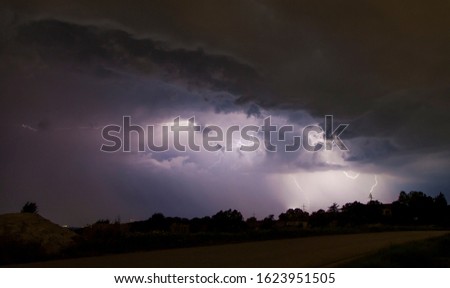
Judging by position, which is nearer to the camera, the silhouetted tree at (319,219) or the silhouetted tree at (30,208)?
the silhouetted tree at (30,208)

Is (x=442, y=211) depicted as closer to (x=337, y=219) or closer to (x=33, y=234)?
(x=337, y=219)

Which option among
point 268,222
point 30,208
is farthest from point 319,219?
point 30,208

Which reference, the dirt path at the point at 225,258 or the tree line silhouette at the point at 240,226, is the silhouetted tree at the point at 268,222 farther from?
the dirt path at the point at 225,258

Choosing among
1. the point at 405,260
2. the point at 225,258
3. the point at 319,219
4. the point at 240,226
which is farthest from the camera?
the point at 319,219

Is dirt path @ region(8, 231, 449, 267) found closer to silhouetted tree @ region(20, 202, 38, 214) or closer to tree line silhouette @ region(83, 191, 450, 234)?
silhouetted tree @ region(20, 202, 38, 214)

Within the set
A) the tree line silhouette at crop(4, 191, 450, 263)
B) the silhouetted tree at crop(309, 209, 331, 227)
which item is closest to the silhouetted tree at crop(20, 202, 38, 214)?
the tree line silhouette at crop(4, 191, 450, 263)

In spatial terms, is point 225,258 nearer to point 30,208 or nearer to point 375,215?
point 30,208

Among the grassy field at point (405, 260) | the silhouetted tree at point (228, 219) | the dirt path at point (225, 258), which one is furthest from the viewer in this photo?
the silhouetted tree at point (228, 219)

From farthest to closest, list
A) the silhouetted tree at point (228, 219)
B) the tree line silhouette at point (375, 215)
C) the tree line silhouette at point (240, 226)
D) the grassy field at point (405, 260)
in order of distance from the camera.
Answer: the tree line silhouette at point (375, 215)
the silhouetted tree at point (228, 219)
the tree line silhouette at point (240, 226)
the grassy field at point (405, 260)

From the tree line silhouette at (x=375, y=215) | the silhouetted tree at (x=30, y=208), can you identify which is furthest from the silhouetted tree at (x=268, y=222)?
the silhouetted tree at (x=30, y=208)

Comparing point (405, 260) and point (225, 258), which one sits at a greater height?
point (225, 258)

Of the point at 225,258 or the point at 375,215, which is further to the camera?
the point at 375,215
